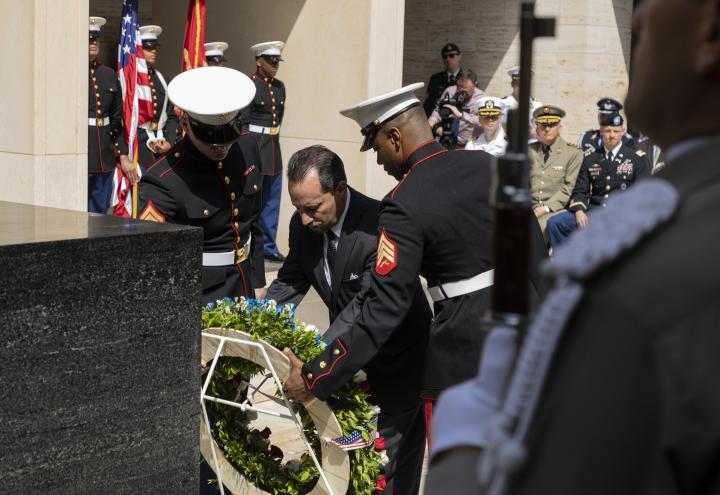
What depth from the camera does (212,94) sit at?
467 cm

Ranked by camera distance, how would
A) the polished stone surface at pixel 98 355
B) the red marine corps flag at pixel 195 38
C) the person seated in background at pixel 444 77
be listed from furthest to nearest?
the person seated in background at pixel 444 77
the red marine corps flag at pixel 195 38
the polished stone surface at pixel 98 355

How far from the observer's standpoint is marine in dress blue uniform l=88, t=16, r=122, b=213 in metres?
9.00

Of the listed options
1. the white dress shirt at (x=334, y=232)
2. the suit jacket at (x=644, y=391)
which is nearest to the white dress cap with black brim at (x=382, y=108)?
the white dress shirt at (x=334, y=232)

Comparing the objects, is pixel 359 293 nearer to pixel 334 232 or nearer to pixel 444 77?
pixel 334 232

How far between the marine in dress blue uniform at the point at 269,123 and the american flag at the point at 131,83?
1.07 m

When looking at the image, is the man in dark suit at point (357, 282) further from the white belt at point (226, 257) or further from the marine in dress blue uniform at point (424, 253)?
the white belt at point (226, 257)

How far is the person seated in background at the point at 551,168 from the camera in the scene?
969 cm

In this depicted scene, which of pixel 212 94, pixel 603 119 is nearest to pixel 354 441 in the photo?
pixel 212 94

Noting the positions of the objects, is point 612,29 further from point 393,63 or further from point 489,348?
point 489,348

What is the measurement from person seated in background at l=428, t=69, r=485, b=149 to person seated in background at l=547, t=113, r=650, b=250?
2178 millimetres

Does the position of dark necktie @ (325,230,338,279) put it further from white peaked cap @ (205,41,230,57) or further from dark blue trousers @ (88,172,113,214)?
white peaked cap @ (205,41,230,57)

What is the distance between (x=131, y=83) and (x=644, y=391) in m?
8.22

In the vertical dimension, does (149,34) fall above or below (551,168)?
above

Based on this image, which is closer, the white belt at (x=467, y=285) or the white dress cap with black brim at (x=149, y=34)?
the white belt at (x=467, y=285)
